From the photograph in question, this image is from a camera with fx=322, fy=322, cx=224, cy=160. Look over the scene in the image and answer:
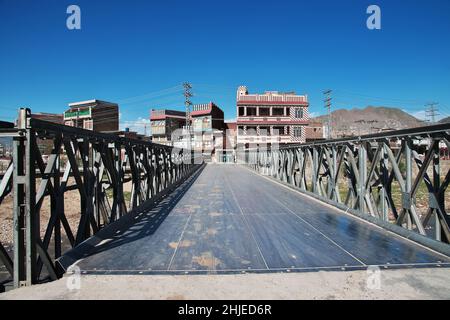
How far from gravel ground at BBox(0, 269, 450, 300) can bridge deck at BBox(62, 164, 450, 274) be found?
8.7 inches

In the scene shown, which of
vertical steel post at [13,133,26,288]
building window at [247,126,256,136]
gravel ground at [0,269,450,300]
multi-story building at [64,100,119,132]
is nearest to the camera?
gravel ground at [0,269,450,300]

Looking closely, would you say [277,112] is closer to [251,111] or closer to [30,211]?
[251,111]

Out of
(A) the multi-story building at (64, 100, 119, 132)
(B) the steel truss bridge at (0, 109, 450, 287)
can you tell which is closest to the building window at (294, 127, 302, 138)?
(A) the multi-story building at (64, 100, 119, 132)

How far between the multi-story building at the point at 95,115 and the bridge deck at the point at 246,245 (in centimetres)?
5393

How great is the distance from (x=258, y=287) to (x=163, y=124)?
61.6 meters

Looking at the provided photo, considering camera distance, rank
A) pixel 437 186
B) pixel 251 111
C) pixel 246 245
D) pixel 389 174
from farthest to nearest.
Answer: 1. pixel 251 111
2. pixel 389 174
3. pixel 246 245
4. pixel 437 186

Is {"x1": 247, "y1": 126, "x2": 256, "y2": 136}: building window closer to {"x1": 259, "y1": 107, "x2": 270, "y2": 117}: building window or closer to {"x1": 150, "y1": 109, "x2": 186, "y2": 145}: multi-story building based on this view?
{"x1": 259, "y1": 107, "x2": 270, "y2": 117}: building window

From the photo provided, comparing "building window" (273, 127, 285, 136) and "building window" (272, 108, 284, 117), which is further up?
"building window" (272, 108, 284, 117)

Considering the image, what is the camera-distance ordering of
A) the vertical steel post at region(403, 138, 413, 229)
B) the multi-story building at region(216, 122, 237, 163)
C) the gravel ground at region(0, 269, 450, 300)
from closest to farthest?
the gravel ground at region(0, 269, 450, 300) < the vertical steel post at region(403, 138, 413, 229) < the multi-story building at region(216, 122, 237, 163)

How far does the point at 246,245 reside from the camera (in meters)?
4.54

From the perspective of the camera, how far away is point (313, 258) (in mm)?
3936

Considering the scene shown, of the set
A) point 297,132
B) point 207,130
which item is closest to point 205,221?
point 297,132

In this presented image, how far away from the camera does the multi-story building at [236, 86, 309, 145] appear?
→ 49.9 m

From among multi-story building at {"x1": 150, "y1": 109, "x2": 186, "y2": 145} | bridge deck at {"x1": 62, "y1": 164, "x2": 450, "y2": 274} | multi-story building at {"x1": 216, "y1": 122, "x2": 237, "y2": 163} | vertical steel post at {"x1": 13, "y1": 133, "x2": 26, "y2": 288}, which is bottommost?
bridge deck at {"x1": 62, "y1": 164, "x2": 450, "y2": 274}
